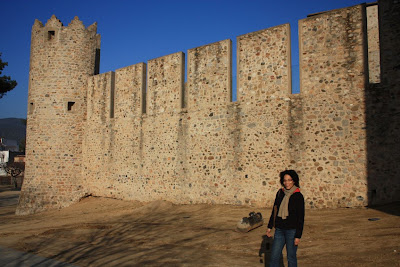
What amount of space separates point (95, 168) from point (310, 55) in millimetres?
9850

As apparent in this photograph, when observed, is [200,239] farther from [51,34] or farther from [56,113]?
[51,34]

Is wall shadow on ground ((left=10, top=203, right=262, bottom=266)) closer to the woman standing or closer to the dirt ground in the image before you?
the dirt ground

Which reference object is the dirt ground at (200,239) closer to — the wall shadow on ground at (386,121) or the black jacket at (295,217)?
the wall shadow on ground at (386,121)

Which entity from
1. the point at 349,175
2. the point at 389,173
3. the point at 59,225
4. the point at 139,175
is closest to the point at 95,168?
the point at 139,175

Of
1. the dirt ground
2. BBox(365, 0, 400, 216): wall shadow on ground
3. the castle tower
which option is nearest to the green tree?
the castle tower

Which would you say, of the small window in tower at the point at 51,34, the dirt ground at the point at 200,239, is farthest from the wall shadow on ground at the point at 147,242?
the small window in tower at the point at 51,34

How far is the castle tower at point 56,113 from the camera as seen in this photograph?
14211mm

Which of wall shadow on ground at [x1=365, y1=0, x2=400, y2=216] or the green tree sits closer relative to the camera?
wall shadow on ground at [x1=365, y1=0, x2=400, y2=216]

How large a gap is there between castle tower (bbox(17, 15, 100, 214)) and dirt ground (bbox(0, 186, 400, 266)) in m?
3.65

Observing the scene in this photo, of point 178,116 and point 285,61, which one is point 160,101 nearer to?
point 178,116

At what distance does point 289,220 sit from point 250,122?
6081mm

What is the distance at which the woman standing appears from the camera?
390cm

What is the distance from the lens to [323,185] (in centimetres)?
841

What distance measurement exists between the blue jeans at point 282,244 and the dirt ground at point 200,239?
0.76 meters
